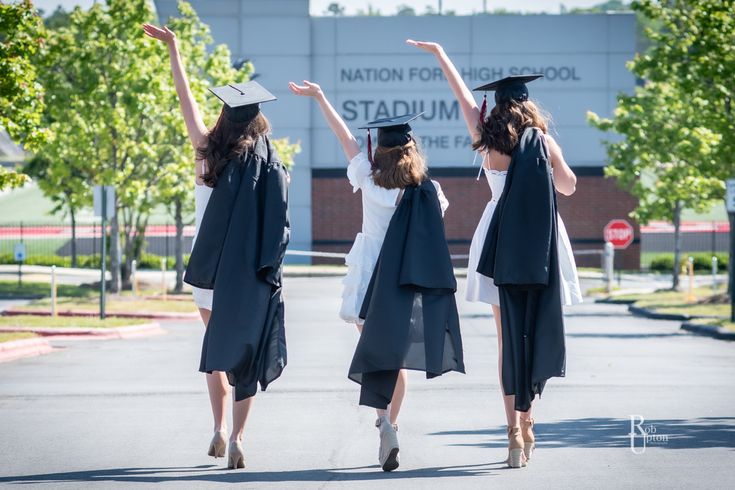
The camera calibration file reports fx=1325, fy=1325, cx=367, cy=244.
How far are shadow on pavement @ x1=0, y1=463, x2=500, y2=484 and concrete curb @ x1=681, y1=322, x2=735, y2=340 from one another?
42.5ft

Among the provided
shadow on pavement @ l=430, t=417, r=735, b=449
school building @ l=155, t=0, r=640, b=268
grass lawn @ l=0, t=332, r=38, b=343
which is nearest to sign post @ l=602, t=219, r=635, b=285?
school building @ l=155, t=0, r=640, b=268

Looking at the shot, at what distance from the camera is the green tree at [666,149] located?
28356mm

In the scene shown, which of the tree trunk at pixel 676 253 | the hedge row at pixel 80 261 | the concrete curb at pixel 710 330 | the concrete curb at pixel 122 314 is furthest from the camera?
the hedge row at pixel 80 261

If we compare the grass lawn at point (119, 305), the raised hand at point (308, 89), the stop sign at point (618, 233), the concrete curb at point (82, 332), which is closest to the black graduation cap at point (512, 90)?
the raised hand at point (308, 89)

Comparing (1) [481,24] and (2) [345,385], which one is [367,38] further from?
(2) [345,385]

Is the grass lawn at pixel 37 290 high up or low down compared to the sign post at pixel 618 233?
down

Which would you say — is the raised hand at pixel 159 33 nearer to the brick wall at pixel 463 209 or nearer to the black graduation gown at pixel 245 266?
the black graduation gown at pixel 245 266

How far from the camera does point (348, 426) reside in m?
9.18

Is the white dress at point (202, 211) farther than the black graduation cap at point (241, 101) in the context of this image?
Yes

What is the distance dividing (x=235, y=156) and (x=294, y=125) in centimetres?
4299

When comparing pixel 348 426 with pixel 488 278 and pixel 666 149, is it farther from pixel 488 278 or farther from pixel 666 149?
pixel 666 149

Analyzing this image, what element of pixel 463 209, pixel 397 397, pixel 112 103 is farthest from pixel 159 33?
pixel 463 209

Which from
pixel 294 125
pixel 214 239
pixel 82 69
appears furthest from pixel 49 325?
pixel 294 125

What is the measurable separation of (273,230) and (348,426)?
2.33 m
